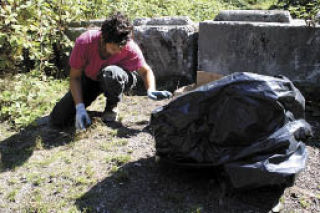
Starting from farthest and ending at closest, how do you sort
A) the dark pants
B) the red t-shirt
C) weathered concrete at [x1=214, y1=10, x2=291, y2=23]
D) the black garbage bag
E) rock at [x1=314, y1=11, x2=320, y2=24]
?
weathered concrete at [x1=214, y1=10, x2=291, y2=23] → rock at [x1=314, y1=11, x2=320, y2=24] → the dark pants → the red t-shirt → the black garbage bag

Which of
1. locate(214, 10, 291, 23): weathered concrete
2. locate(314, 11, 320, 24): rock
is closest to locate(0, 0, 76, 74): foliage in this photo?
locate(214, 10, 291, 23): weathered concrete

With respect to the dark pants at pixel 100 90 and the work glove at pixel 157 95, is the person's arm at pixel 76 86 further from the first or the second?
the work glove at pixel 157 95

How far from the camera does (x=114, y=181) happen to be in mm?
2211

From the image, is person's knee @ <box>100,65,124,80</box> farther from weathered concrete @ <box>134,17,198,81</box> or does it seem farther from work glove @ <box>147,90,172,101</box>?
weathered concrete @ <box>134,17,198,81</box>

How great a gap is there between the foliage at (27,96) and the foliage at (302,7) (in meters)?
2.57

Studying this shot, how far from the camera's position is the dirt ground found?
1.99m

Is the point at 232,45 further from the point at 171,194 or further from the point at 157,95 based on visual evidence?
the point at 171,194

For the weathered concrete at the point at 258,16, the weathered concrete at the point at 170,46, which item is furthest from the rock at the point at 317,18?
the weathered concrete at the point at 170,46

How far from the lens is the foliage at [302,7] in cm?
314

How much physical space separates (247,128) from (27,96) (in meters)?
2.47

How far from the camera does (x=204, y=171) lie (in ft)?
7.34

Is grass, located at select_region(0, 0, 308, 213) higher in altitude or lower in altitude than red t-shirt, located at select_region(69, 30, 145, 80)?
lower

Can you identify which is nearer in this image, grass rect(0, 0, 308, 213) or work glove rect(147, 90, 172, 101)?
grass rect(0, 0, 308, 213)

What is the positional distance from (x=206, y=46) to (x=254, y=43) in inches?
21.3
